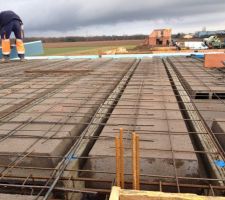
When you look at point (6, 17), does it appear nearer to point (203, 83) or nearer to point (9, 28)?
point (9, 28)

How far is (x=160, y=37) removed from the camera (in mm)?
22234

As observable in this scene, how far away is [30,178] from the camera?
2.48 metres

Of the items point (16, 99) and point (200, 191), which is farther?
point (16, 99)

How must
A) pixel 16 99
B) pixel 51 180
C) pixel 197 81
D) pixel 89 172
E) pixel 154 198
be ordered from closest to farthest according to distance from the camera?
1. pixel 154 198
2. pixel 51 180
3. pixel 89 172
4. pixel 16 99
5. pixel 197 81

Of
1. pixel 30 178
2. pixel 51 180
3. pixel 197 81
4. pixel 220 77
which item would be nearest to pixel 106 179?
pixel 51 180

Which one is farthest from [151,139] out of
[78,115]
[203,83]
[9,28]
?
[9,28]

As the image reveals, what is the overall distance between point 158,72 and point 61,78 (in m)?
2.24

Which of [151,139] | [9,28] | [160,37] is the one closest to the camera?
[151,139]

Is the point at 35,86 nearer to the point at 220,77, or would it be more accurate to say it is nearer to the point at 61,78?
the point at 61,78

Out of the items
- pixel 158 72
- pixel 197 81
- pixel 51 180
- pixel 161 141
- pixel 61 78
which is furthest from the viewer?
pixel 158 72

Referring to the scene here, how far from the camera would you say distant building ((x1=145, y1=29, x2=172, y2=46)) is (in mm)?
22105

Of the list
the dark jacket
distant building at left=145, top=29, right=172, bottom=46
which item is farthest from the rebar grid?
distant building at left=145, top=29, right=172, bottom=46

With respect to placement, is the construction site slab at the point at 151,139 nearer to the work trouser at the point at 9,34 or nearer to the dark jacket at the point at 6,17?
the work trouser at the point at 9,34

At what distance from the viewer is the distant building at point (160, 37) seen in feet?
72.5
